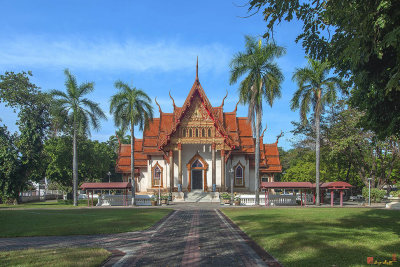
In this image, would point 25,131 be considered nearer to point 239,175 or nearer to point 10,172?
point 10,172

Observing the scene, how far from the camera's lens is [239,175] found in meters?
44.7

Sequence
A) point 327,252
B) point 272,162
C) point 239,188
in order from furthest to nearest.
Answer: point 272,162, point 239,188, point 327,252

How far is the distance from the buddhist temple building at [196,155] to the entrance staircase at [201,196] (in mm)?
892

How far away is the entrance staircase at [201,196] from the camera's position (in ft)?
129

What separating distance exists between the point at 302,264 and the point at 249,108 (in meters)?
24.5

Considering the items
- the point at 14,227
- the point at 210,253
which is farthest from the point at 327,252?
the point at 14,227

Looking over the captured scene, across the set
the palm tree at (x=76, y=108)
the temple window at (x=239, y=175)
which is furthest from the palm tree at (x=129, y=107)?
the temple window at (x=239, y=175)

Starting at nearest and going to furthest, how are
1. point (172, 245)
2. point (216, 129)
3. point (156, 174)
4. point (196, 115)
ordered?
1. point (172, 245)
2. point (216, 129)
3. point (196, 115)
4. point (156, 174)

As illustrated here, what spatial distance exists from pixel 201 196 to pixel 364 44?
33168 mm

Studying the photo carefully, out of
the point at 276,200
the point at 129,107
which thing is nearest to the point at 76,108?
the point at 129,107

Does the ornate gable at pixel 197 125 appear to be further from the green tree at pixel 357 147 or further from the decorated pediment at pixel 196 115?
the green tree at pixel 357 147

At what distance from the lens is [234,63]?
103 ft

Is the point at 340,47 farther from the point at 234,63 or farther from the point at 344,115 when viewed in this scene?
the point at 344,115

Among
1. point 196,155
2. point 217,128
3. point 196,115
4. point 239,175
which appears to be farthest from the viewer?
point 239,175
